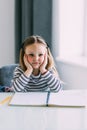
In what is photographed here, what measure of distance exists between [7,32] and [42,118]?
2211 mm

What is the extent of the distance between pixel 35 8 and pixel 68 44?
55 cm

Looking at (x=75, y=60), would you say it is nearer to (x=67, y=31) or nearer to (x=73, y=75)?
(x=73, y=75)

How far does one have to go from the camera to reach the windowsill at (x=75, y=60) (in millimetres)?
2981

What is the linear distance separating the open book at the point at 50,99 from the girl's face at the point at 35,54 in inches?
9.9

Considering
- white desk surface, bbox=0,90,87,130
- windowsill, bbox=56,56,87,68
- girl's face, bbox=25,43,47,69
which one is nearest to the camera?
white desk surface, bbox=0,90,87,130

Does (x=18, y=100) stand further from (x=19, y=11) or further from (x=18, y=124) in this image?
(x=19, y=11)

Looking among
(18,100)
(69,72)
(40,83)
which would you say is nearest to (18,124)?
(18,100)

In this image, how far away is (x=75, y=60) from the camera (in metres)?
3.16

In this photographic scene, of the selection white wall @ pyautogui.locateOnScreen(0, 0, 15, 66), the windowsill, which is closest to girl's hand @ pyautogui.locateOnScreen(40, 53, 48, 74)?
the windowsill

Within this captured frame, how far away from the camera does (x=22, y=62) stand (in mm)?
1994

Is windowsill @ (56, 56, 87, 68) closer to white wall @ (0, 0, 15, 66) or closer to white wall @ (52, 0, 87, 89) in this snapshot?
white wall @ (52, 0, 87, 89)

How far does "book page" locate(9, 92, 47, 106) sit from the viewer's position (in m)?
1.51

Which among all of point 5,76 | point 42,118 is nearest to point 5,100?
point 42,118

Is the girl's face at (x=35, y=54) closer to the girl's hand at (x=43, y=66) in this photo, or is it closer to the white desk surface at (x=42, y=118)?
the girl's hand at (x=43, y=66)
